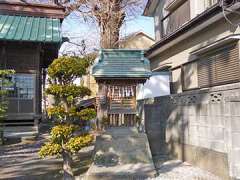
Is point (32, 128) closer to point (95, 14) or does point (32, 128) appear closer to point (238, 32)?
point (95, 14)

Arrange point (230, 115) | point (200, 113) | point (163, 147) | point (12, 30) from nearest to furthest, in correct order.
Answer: point (230, 115) → point (200, 113) → point (163, 147) → point (12, 30)

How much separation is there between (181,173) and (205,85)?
14.3ft

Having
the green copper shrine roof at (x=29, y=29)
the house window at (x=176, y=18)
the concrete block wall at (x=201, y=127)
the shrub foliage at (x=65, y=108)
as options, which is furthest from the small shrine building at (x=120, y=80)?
the green copper shrine roof at (x=29, y=29)

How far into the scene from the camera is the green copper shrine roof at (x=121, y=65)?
9.17 meters

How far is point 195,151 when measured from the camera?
29.4ft

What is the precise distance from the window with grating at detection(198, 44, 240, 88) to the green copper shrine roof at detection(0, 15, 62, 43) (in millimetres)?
7564

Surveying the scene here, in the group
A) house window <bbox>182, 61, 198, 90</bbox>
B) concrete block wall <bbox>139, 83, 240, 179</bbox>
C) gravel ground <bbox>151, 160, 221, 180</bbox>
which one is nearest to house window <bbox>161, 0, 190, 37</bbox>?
house window <bbox>182, 61, 198, 90</bbox>

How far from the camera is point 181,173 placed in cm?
821

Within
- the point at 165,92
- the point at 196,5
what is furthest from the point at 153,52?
the point at 196,5

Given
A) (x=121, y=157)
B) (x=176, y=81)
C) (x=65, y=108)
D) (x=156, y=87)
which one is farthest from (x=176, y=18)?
(x=65, y=108)

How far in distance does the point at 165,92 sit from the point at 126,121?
4.82 metres

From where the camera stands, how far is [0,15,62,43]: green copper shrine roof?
14.6 metres

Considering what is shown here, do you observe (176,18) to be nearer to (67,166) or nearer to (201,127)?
(201,127)

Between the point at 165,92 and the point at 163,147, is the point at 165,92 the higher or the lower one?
the higher one
